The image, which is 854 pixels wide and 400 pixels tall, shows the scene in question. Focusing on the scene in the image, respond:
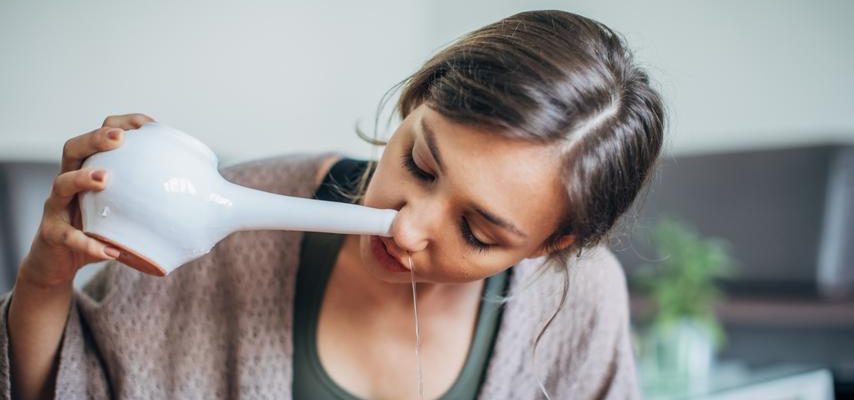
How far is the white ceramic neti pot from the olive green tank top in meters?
0.26

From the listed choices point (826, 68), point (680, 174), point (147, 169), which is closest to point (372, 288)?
point (147, 169)

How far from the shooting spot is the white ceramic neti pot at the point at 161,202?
20.6 inches

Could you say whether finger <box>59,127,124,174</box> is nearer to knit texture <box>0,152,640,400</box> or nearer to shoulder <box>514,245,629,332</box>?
knit texture <box>0,152,640,400</box>

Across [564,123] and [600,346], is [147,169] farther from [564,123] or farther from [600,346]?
[600,346]

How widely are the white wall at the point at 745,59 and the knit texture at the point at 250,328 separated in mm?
1215

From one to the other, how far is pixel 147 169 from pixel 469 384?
498mm

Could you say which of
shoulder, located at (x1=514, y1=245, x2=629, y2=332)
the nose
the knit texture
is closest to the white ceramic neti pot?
the nose

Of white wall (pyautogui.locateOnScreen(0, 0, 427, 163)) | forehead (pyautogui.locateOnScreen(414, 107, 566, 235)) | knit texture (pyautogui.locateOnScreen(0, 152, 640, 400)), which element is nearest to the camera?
forehead (pyautogui.locateOnScreen(414, 107, 566, 235))

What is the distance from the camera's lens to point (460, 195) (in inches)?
24.8

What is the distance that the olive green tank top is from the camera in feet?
2.65

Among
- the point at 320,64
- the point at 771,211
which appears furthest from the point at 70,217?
the point at 771,211

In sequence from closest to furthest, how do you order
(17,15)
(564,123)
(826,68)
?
(564,123) < (17,15) < (826,68)

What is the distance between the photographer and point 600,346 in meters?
0.93

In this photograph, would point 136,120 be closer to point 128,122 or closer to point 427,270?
point 128,122
